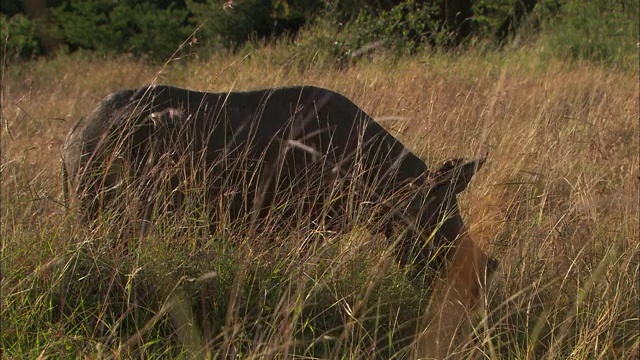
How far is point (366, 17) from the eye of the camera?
11828mm

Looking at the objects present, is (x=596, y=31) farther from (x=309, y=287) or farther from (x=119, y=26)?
(x=119, y=26)

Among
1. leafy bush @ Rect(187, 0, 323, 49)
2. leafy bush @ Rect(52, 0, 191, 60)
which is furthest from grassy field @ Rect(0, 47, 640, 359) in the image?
leafy bush @ Rect(52, 0, 191, 60)

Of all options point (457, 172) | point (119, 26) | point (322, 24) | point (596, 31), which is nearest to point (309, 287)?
point (457, 172)

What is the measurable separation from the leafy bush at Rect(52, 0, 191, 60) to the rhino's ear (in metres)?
13.6

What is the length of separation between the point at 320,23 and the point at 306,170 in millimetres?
7827

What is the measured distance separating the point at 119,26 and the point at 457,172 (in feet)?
51.5

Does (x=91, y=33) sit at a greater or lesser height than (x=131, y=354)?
lesser

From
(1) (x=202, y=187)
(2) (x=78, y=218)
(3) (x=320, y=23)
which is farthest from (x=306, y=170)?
(3) (x=320, y=23)

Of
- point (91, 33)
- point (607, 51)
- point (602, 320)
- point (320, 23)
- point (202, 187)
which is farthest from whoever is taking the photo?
point (91, 33)

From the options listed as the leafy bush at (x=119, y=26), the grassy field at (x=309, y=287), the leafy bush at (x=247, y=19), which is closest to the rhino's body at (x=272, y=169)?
the grassy field at (x=309, y=287)

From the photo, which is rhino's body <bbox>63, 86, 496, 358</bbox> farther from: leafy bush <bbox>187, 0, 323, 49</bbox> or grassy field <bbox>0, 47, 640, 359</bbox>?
leafy bush <bbox>187, 0, 323, 49</bbox>

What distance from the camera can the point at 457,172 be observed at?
3422 mm

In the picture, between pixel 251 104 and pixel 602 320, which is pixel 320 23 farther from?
pixel 602 320

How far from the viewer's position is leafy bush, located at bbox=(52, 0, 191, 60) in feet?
55.0
